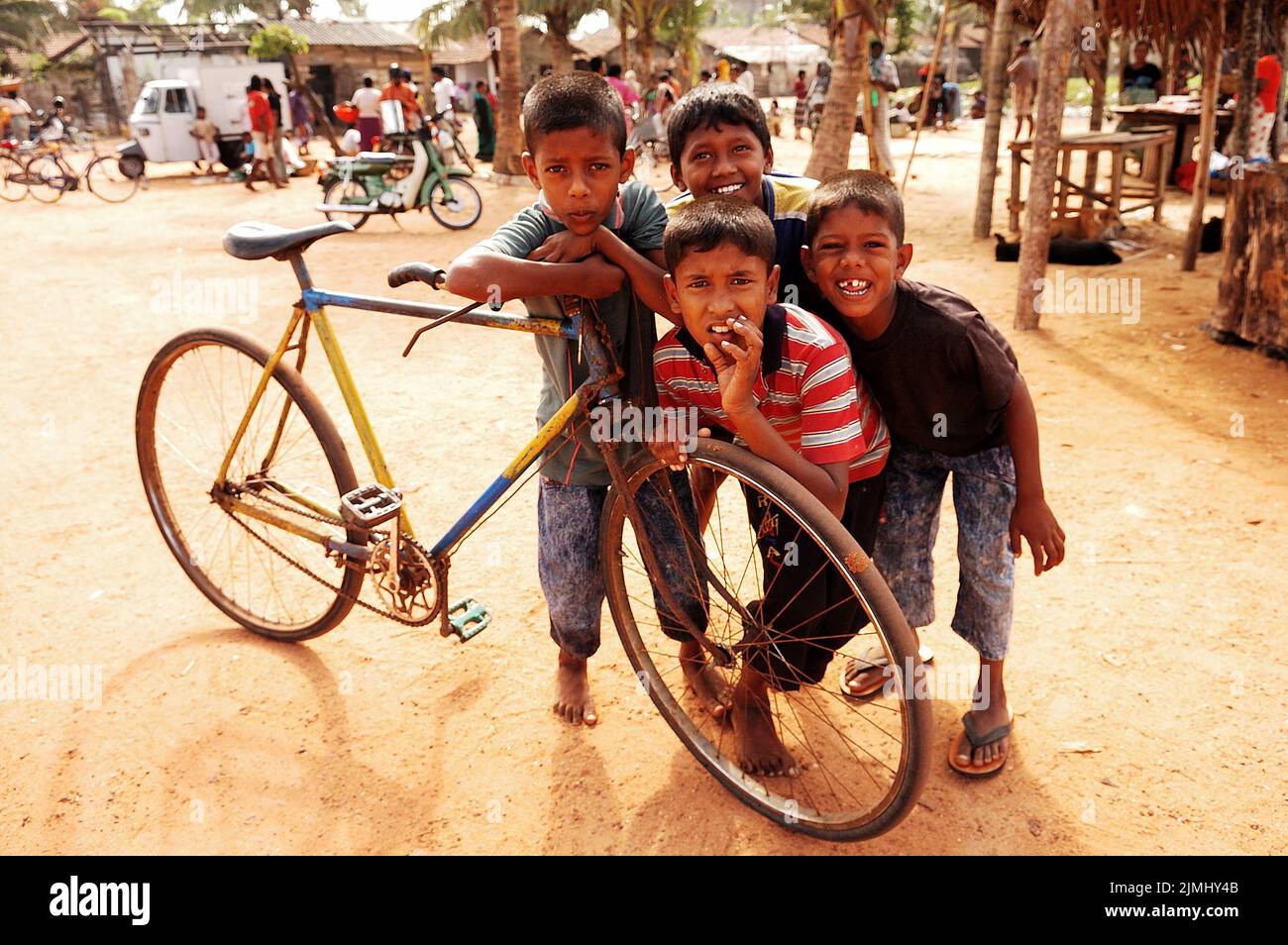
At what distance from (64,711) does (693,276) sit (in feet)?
7.68

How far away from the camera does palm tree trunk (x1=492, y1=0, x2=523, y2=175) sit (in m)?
11.3

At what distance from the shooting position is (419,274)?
Result: 6.85 ft

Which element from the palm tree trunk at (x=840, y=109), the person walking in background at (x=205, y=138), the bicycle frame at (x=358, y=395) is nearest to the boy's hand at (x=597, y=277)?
the bicycle frame at (x=358, y=395)

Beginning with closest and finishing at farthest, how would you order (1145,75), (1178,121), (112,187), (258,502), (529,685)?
(529,685)
(258,502)
(1178,121)
(1145,75)
(112,187)

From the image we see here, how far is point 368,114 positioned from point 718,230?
55.2 ft

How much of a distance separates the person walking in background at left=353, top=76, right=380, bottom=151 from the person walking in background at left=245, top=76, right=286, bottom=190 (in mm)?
1815

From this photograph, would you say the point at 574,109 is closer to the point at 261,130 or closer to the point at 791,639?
the point at 791,639

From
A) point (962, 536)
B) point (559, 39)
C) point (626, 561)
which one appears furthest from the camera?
point (559, 39)

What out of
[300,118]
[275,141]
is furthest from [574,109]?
[300,118]

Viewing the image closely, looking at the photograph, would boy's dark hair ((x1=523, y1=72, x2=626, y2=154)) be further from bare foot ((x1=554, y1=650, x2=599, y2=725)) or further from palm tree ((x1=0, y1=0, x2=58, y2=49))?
palm tree ((x1=0, y1=0, x2=58, y2=49))

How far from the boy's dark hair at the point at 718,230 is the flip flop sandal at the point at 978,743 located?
4.44 ft

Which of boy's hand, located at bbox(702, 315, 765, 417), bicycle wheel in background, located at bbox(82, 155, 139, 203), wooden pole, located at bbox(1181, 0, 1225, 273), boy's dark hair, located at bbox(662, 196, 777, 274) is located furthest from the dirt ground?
bicycle wheel in background, located at bbox(82, 155, 139, 203)

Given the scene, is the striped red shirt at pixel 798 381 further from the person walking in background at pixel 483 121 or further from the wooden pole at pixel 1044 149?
the person walking in background at pixel 483 121
